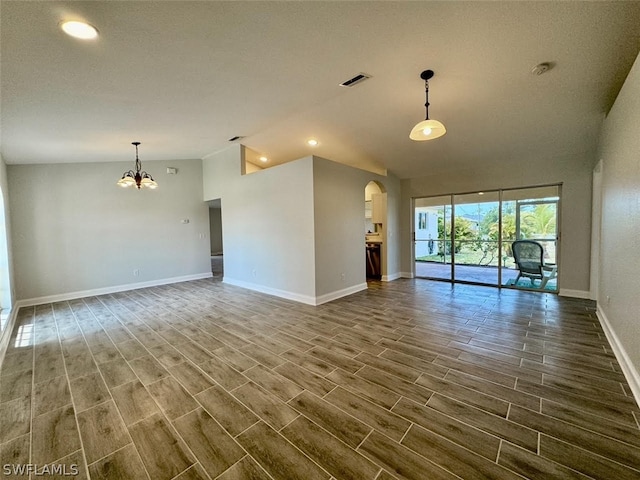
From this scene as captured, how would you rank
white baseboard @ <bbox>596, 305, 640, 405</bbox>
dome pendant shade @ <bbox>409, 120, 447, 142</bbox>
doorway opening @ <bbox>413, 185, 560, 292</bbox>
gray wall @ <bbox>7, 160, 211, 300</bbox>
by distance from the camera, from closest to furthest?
1. white baseboard @ <bbox>596, 305, 640, 405</bbox>
2. dome pendant shade @ <bbox>409, 120, 447, 142</bbox>
3. gray wall @ <bbox>7, 160, 211, 300</bbox>
4. doorway opening @ <bbox>413, 185, 560, 292</bbox>

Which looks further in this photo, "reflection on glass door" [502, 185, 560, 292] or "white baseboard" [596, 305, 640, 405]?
"reflection on glass door" [502, 185, 560, 292]

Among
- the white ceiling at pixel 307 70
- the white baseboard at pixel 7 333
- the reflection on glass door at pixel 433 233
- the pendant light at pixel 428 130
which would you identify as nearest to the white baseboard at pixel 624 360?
the pendant light at pixel 428 130

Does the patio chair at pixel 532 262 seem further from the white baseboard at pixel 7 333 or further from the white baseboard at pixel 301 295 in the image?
the white baseboard at pixel 7 333

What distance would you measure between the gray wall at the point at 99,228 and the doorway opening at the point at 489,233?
253 inches

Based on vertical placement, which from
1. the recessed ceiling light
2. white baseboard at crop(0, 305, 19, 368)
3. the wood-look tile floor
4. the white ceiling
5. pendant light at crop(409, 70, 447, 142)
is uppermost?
the white ceiling

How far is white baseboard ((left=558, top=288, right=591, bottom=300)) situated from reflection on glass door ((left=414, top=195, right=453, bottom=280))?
2.09m

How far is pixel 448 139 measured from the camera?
4855 millimetres

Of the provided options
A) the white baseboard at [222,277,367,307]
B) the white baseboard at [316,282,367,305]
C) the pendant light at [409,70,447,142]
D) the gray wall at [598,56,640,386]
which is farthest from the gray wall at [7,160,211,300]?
the gray wall at [598,56,640,386]

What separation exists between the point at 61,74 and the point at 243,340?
332cm

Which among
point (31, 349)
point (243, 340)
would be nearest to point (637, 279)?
point (243, 340)

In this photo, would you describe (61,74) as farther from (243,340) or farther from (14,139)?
(243,340)

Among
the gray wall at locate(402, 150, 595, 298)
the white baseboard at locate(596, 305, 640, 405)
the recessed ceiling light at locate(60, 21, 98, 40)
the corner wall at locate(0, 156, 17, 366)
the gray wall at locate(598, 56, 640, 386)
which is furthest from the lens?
the gray wall at locate(402, 150, 595, 298)

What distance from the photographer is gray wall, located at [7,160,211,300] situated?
16.8 ft

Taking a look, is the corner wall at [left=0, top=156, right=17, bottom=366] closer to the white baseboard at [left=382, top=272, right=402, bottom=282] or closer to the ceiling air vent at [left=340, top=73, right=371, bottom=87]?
the ceiling air vent at [left=340, top=73, right=371, bottom=87]
